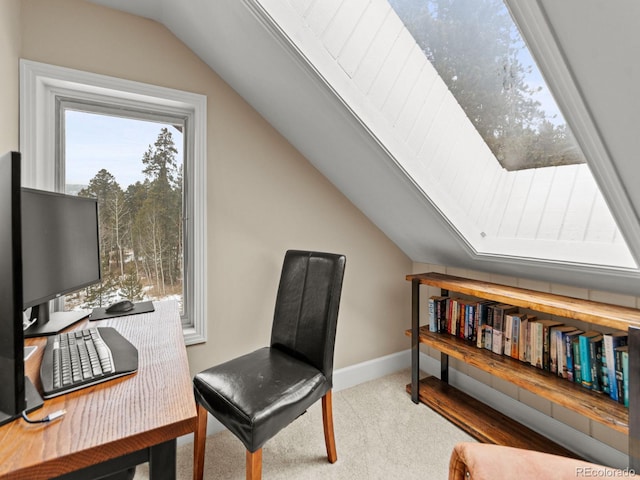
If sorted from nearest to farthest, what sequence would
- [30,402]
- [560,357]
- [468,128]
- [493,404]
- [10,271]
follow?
[10,271]
[30,402]
[560,357]
[468,128]
[493,404]

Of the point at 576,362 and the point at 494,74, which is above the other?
the point at 494,74

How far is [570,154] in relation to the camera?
1.45 metres

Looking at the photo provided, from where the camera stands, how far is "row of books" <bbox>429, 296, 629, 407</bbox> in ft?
4.52

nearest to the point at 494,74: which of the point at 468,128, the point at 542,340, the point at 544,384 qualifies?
the point at 468,128

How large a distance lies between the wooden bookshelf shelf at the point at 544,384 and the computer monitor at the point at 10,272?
187 cm

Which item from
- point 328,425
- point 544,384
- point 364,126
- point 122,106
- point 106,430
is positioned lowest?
point 328,425

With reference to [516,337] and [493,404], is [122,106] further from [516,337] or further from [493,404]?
[493,404]

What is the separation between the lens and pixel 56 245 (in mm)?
1193

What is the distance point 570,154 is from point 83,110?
7.82 ft

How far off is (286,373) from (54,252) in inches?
40.9

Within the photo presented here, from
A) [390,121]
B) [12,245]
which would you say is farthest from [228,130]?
[12,245]

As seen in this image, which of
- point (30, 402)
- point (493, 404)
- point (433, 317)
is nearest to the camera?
point (30, 402)

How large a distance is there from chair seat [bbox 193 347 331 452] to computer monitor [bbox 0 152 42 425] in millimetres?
771

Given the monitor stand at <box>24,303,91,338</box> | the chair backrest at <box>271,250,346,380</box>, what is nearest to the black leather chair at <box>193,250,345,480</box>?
the chair backrest at <box>271,250,346,380</box>
